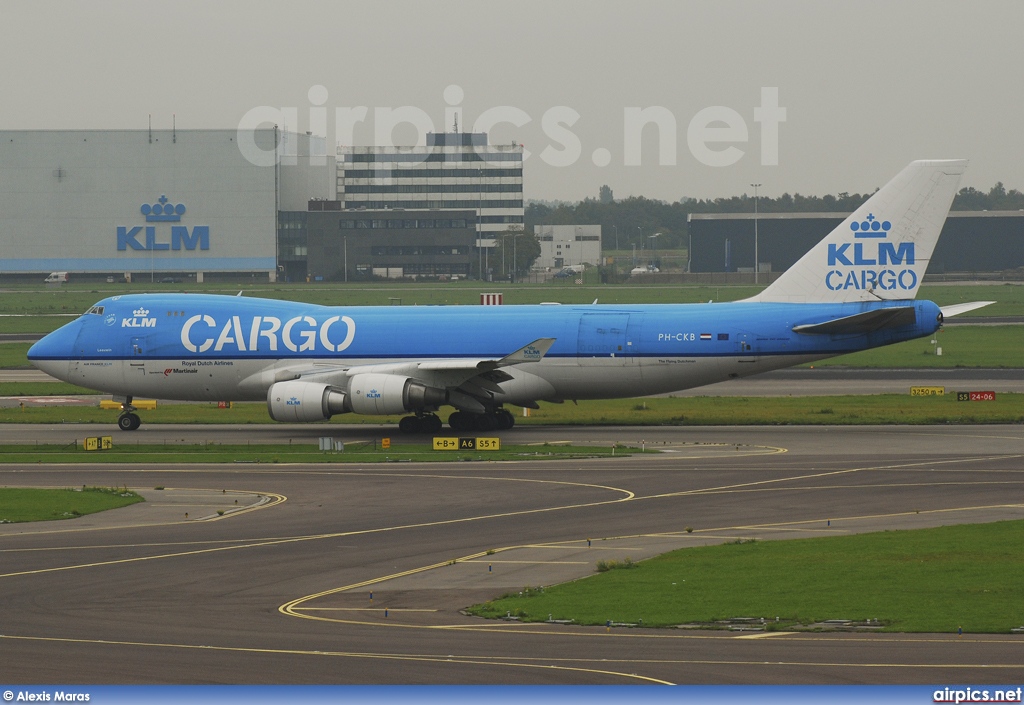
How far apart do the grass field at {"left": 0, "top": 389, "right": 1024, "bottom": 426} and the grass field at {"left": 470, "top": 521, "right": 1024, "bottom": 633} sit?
81.7 ft

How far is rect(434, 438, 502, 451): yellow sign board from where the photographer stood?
1725 inches

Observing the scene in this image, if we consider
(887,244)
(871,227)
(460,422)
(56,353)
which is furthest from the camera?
(56,353)

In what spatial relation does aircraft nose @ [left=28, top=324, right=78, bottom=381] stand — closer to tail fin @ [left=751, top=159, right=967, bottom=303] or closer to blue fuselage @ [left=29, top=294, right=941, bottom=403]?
blue fuselage @ [left=29, top=294, right=941, bottom=403]

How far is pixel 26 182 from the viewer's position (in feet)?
600

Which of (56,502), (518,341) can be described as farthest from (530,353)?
(56,502)

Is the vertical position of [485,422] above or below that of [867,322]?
below

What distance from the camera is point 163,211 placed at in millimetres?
183250

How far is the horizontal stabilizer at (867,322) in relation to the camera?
45250 millimetres

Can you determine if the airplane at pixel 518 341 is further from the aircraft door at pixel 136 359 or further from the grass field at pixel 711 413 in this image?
the grass field at pixel 711 413

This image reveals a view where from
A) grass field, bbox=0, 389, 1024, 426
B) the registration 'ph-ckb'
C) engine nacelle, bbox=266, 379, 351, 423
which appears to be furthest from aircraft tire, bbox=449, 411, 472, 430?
the registration 'ph-ckb'

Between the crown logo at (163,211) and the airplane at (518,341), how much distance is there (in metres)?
136

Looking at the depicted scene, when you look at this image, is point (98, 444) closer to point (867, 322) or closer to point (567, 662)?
point (867, 322)

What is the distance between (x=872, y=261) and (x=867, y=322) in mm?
3270

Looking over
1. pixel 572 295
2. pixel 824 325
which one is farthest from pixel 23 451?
pixel 572 295
